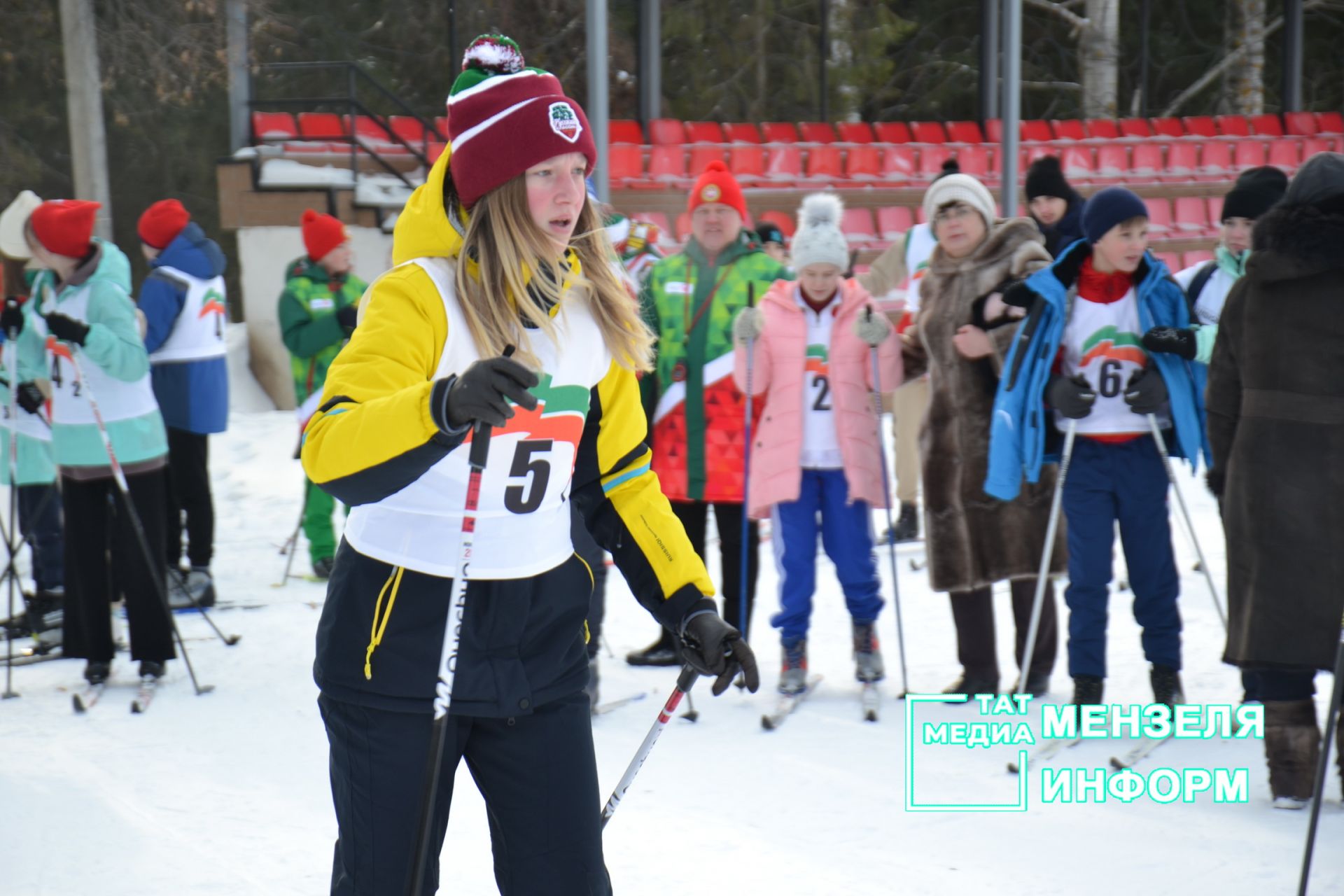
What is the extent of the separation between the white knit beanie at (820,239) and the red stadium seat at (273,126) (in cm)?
1009

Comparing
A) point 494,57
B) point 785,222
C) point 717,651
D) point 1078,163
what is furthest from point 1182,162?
point 717,651

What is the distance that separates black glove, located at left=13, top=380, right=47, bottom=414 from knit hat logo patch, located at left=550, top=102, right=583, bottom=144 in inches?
187

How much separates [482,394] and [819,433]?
12.4ft

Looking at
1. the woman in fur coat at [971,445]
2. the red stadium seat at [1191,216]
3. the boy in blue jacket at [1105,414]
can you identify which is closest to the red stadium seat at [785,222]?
the red stadium seat at [1191,216]

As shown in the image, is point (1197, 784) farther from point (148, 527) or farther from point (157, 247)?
point (157, 247)

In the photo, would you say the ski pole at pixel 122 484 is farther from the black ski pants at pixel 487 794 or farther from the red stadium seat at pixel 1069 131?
the red stadium seat at pixel 1069 131

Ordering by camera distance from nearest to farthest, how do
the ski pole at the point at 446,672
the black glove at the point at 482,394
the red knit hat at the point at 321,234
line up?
the black glove at the point at 482,394, the ski pole at the point at 446,672, the red knit hat at the point at 321,234

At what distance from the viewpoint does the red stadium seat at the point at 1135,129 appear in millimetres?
18094

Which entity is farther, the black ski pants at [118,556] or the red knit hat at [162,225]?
the red knit hat at [162,225]

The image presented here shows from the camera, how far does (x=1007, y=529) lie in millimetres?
5594

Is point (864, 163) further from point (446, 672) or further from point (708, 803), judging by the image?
point (446, 672)

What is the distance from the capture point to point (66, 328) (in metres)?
5.62

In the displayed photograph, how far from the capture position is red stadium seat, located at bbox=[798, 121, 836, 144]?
651 inches

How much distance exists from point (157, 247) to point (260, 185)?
6.04 m
